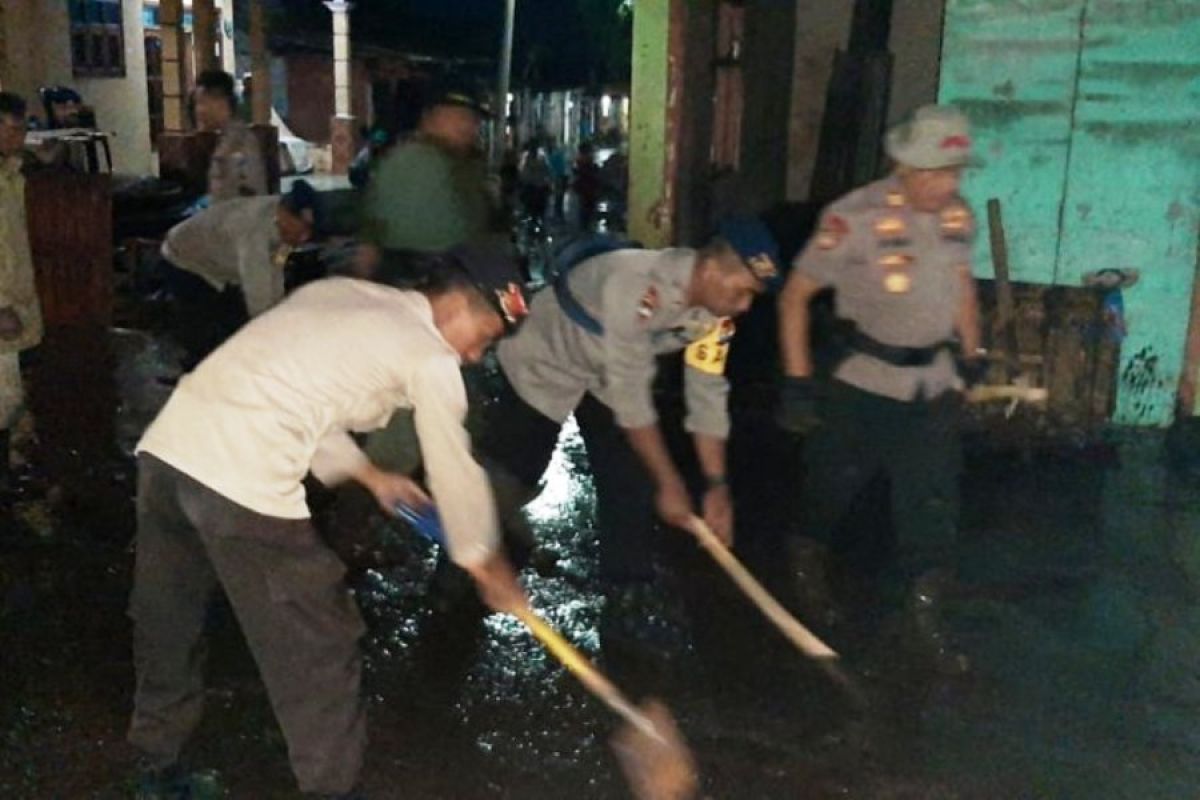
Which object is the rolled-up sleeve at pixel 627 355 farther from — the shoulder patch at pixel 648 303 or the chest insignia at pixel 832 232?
the chest insignia at pixel 832 232

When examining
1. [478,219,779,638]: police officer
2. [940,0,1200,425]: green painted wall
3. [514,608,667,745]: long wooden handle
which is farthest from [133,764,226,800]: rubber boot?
[940,0,1200,425]: green painted wall

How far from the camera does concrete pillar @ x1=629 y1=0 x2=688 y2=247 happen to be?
8234 mm

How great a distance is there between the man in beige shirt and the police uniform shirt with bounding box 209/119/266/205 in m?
1.75

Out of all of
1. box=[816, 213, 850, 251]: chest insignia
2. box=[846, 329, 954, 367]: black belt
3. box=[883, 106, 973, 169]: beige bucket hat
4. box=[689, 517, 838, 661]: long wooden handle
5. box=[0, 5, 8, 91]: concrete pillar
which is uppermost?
box=[0, 5, 8, 91]: concrete pillar

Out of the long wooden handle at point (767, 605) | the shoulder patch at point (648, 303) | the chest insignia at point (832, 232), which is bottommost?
the long wooden handle at point (767, 605)

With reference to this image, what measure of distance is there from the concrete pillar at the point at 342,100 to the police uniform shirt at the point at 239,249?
15.9 metres

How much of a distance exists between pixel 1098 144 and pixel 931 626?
10.9 feet

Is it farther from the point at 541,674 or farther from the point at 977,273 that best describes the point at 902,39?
the point at 541,674

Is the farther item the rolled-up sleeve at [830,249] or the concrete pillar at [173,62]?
the concrete pillar at [173,62]

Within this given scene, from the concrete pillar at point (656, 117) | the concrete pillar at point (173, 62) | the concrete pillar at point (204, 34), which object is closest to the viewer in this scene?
the concrete pillar at point (656, 117)

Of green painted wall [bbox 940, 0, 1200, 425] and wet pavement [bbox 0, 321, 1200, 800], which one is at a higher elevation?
green painted wall [bbox 940, 0, 1200, 425]

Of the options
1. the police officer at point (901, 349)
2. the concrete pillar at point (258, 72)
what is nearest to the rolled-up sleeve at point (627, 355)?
the police officer at point (901, 349)

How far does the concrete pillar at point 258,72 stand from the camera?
19.5 meters

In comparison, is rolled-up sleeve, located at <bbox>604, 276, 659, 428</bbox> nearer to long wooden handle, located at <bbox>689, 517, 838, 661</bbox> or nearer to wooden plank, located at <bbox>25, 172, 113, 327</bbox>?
long wooden handle, located at <bbox>689, 517, 838, 661</bbox>
